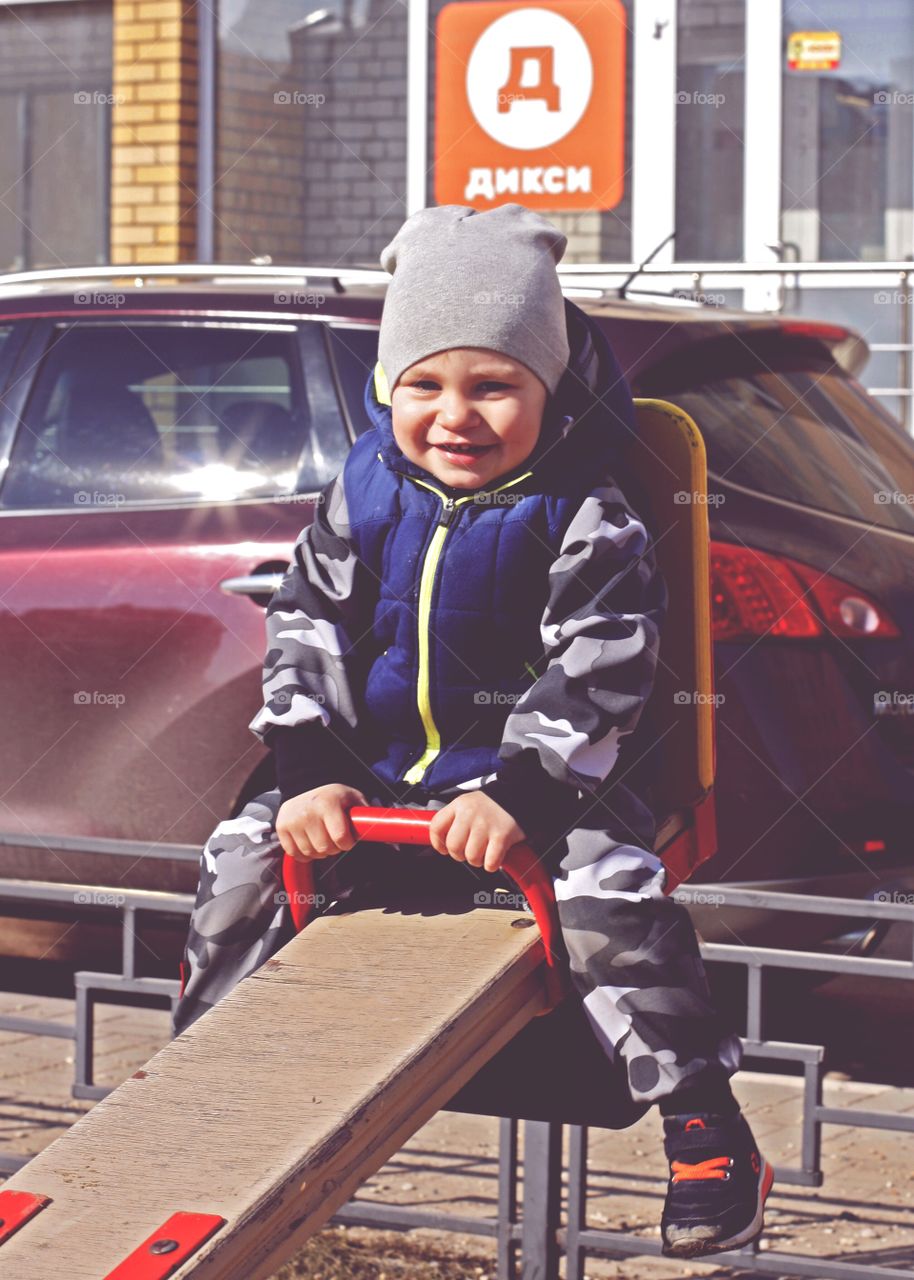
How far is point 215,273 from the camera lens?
17.9ft

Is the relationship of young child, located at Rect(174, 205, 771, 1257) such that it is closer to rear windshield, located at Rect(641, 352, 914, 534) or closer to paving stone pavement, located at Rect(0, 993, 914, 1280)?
paving stone pavement, located at Rect(0, 993, 914, 1280)

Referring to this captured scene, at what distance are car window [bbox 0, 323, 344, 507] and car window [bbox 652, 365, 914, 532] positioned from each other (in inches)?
35.6

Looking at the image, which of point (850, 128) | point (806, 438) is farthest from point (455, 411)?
point (850, 128)

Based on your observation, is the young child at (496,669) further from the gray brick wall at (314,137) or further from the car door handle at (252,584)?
the gray brick wall at (314,137)

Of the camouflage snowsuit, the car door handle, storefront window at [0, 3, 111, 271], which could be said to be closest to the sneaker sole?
the camouflage snowsuit

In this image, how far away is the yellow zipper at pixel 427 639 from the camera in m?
2.79

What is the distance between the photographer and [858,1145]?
4875 mm

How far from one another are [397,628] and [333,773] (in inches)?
8.8

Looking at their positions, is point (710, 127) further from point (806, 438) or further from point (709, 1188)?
point (709, 1188)

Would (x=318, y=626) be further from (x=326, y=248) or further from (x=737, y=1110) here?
(x=326, y=248)

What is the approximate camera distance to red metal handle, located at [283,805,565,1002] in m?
2.61

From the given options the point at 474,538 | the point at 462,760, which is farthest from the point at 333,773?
the point at 474,538

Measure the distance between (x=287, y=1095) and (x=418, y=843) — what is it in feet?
1.37

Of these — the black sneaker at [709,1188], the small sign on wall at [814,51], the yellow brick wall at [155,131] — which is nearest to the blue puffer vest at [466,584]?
the black sneaker at [709,1188]
